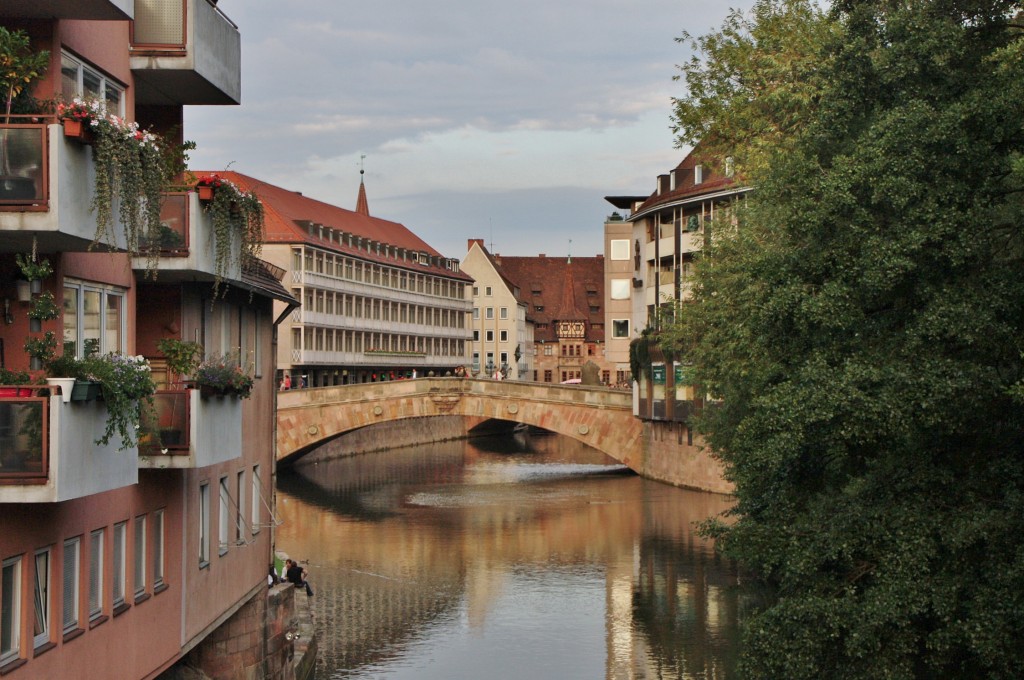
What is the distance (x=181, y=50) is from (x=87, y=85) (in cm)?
146

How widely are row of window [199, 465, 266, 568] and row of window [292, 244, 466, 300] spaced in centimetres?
5675

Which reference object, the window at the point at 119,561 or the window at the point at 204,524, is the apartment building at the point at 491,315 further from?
the window at the point at 119,561

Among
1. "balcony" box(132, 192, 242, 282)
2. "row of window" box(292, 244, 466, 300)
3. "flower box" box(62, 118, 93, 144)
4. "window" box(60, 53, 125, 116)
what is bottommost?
"balcony" box(132, 192, 242, 282)

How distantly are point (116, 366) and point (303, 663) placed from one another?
12786mm

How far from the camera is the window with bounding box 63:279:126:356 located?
12.9m

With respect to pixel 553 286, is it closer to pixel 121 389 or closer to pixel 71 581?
pixel 71 581

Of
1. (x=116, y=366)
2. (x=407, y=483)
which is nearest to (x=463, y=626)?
(x=116, y=366)

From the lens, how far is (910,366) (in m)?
13.6

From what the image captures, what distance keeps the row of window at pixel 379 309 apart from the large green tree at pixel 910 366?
6266 centimetres

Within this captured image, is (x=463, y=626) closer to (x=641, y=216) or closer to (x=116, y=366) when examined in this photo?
(x=116, y=366)

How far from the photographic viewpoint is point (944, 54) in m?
14.7

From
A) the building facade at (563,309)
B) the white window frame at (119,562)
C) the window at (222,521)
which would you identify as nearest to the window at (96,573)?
the white window frame at (119,562)

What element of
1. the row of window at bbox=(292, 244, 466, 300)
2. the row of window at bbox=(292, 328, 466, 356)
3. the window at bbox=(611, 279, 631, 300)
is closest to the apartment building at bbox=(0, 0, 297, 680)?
the window at bbox=(611, 279, 631, 300)

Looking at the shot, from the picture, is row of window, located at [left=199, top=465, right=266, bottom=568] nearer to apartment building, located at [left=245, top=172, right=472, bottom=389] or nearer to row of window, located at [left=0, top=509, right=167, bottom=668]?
row of window, located at [left=0, top=509, right=167, bottom=668]
